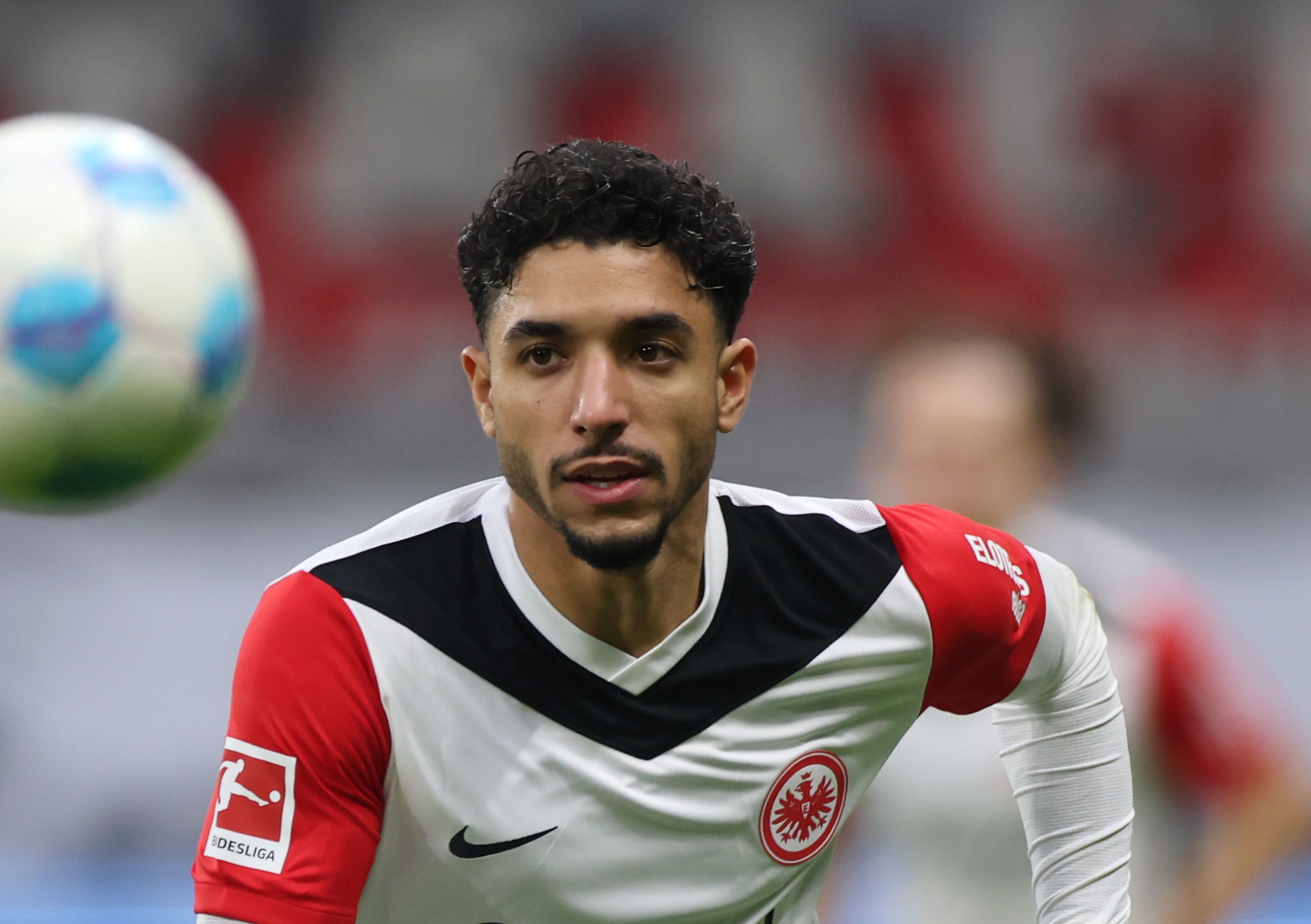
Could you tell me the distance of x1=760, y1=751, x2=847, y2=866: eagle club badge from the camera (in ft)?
8.09

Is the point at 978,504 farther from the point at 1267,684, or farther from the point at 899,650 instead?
the point at 1267,684

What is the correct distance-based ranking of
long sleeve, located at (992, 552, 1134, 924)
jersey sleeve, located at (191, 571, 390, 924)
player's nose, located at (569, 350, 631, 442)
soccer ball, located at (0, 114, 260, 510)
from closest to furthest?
jersey sleeve, located at (191, 571, 390, 924) → player's nose, located at (569, 350, 631, 442) → soccer ball, located at (0, 114, 260, 510) → long sleeve, located at (992, 552, 1134, 924)

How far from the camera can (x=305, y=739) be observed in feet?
6.73

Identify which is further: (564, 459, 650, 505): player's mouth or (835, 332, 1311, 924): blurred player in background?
(835, 332, 1311, 924): blurred player in background

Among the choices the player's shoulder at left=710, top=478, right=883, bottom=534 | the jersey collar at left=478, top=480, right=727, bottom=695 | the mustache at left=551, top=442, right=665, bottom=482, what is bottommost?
the jersey collar at left=478, top=480, right=727, bottom=695

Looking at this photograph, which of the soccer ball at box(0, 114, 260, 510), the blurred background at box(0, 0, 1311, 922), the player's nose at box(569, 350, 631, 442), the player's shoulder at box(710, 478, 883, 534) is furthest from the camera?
the blurred background at box(0, 0, 1311, 922)

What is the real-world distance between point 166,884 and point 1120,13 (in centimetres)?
561

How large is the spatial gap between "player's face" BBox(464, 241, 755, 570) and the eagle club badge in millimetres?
461

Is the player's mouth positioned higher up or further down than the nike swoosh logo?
higher up

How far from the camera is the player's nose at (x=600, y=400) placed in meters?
2.12

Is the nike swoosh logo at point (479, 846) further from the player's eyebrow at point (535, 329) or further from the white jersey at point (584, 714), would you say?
the player's eyebrow at point (535, 329)

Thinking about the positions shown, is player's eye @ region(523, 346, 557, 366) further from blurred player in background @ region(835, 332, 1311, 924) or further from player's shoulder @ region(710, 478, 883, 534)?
blurred player in background @ region(835, 332, 1311, 924)

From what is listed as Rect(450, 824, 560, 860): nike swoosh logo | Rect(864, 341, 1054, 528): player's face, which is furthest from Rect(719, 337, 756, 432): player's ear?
Rect(864, 341, 1054, 528): player's face

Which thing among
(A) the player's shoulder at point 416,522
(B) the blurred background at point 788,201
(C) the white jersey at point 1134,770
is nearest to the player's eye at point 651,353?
(A) the player's shoulder at point 416,522
